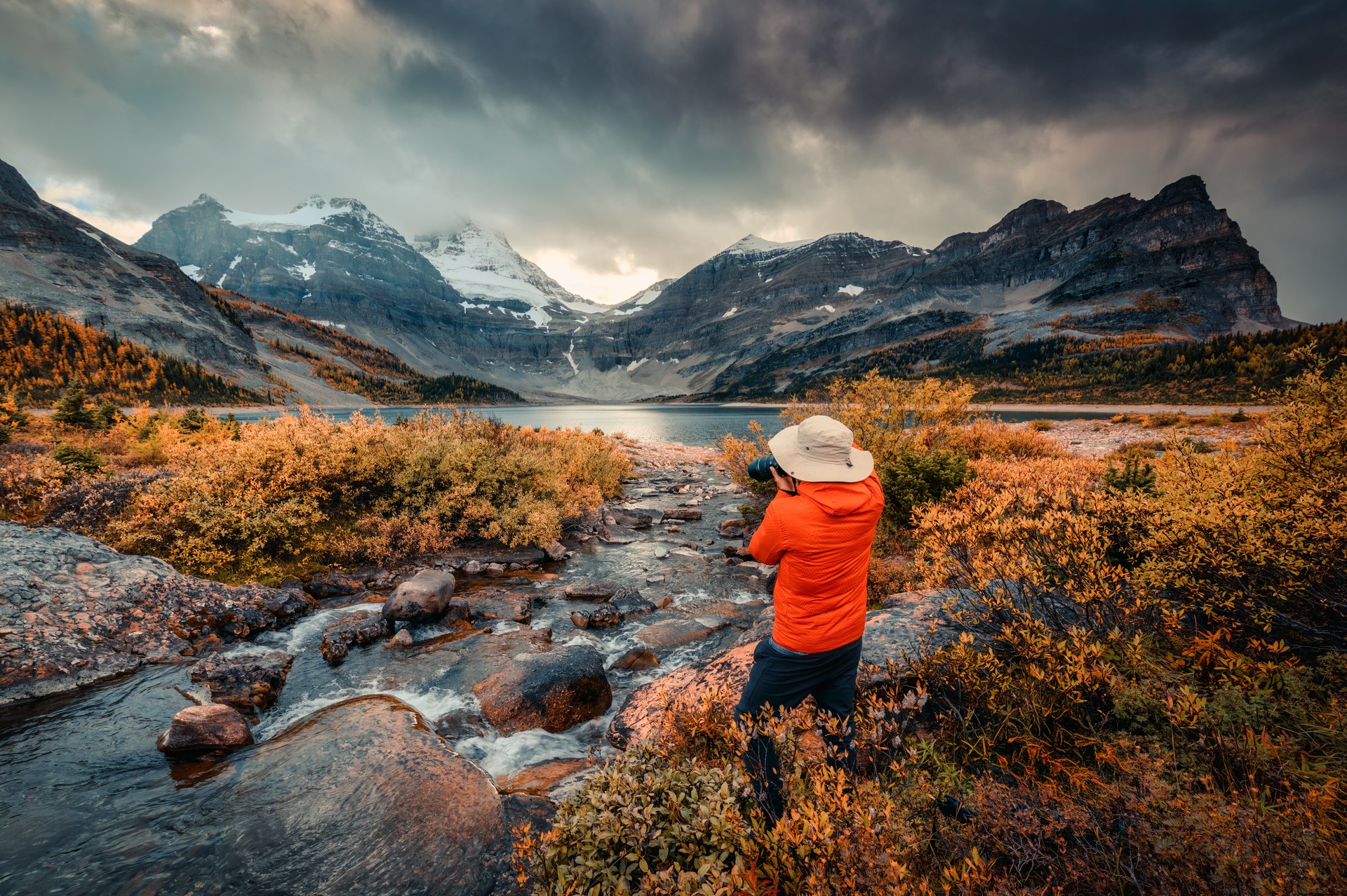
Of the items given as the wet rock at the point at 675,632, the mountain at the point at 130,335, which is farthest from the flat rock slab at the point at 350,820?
the mountain at the point at 130,335

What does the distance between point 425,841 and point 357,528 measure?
11104 mm

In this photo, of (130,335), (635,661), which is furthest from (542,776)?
(130,335)

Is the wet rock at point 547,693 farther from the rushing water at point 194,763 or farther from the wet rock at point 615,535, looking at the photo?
the wet rock at point 615,535

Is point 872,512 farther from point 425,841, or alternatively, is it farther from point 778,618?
point 425,841

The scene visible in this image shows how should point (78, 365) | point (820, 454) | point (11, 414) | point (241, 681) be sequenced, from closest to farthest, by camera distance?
point (820, 454) < point (241, 681) < point (11, 414) < point (78, 365)

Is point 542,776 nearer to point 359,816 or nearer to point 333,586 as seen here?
point 359,816

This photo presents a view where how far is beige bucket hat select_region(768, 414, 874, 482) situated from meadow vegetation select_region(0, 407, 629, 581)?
12.6 metres

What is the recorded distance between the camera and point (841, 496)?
376cm

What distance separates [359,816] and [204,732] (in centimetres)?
297

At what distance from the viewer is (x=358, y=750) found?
5691mm

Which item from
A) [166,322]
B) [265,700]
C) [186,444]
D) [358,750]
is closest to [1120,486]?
[358,750]

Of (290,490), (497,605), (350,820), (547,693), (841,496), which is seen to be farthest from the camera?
(290,490)

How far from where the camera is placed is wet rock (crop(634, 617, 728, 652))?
10195mm

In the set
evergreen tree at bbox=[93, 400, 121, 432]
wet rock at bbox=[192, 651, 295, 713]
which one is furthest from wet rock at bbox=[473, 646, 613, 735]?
evergreen tree at bbox=[93, 400, 121, 432]
